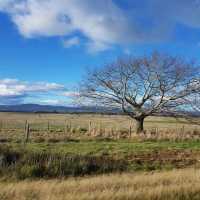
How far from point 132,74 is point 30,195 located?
2714 cm

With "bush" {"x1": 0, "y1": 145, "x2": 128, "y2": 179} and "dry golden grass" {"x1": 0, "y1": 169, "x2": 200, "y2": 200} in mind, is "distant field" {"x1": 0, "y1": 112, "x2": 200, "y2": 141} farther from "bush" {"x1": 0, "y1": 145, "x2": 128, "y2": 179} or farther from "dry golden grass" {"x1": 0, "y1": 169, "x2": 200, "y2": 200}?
"dry golden grass" {"x1": 0, "y1": 169, "x2": 200, "y2": 200}

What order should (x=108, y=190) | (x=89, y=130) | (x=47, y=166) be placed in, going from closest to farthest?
(x=108, y=190), (x=47, y=166), (x=89, y=130)

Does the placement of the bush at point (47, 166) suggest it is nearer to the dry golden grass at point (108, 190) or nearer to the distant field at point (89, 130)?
the dry golden grass at point (108, 190)

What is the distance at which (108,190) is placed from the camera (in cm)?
844

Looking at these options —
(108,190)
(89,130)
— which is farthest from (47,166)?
(89,130)

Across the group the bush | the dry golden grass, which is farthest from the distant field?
the dry golden grass

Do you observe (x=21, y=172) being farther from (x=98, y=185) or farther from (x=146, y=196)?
(x=146, y=196)

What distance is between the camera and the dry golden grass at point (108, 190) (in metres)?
7.78

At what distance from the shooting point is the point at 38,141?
82.9 ft

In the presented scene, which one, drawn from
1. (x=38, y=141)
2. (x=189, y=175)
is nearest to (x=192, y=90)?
(x=38, y=141)

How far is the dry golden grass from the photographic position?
7.78 meters

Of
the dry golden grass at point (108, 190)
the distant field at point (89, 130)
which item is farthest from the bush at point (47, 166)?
the distant field at point (89, 130)

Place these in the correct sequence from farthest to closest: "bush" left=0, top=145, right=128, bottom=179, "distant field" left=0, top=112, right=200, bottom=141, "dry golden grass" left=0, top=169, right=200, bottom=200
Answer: "distant field" left=0, top=112, right=200, bottom=141 → "bush" left=0, top=145, right=128, bottom=179 → "dry golden grass" left=0, top=169, right=200, bottom=200

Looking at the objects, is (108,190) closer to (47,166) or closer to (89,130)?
(47,166)
